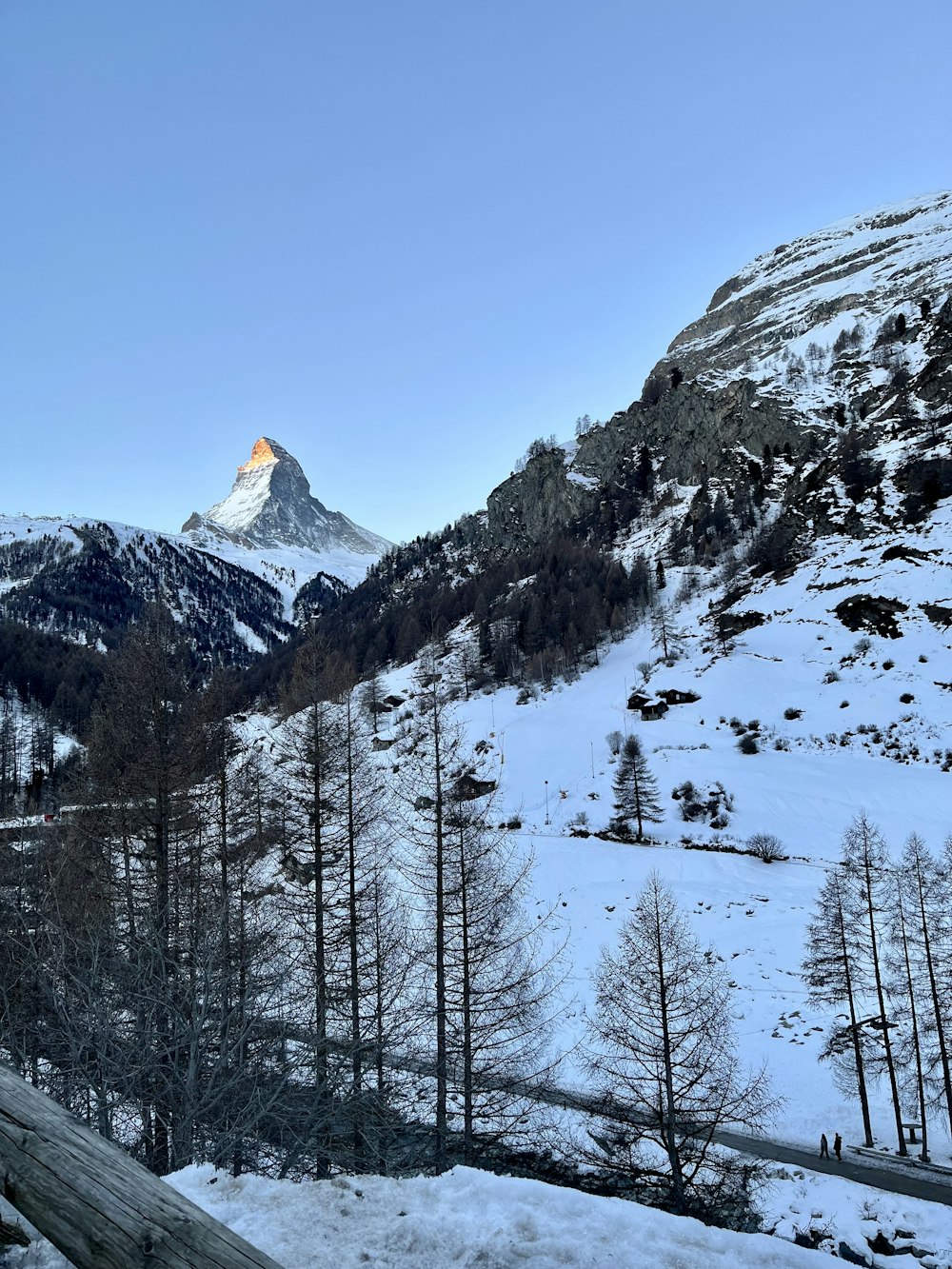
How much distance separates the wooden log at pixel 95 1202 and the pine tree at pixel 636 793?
52092 millimetres

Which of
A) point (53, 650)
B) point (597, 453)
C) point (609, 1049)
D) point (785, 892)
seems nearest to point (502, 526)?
point (597, 453)

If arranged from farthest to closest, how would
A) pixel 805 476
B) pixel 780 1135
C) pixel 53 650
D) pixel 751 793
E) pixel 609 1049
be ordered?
pixel 53 650 < pixel 805 476 < pixel 751 793 < pixel 609 1049 < pixel 780 1135

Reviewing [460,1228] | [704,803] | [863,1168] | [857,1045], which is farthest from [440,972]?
[704,803]

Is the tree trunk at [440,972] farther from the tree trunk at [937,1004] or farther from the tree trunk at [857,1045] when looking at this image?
the tree trunk at [937,1004]

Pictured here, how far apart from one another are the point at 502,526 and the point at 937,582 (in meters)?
137

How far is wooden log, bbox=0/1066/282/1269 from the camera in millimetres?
2592

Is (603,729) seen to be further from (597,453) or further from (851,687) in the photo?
(597,453)

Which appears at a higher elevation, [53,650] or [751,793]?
[53,650]

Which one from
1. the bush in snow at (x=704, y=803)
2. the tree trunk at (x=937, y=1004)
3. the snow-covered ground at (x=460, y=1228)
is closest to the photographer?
the snow-covered ground at (x=460, y=1228)

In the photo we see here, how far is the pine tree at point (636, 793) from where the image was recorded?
5278cm

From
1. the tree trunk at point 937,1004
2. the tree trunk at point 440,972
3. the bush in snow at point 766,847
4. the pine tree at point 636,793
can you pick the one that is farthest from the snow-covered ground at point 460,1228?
the pine tree at point 636,793

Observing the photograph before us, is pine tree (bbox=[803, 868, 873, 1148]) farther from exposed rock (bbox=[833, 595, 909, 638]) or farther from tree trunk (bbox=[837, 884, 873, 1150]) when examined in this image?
exposed rock (bbox=[833, 595, 909, 638])

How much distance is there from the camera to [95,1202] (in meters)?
2.80

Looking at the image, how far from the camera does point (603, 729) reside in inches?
2810
